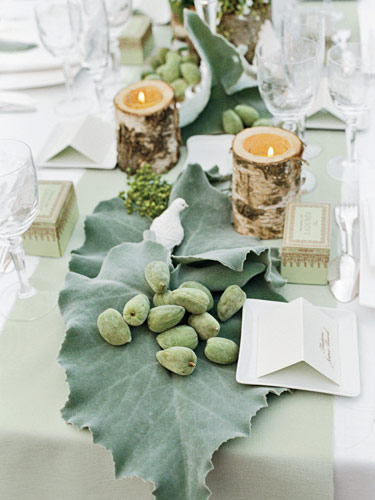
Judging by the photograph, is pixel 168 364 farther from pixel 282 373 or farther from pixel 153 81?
pixel 153 81

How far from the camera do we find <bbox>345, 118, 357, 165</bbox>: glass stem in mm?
1153

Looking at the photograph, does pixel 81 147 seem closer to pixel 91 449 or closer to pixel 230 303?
pixel 230 303

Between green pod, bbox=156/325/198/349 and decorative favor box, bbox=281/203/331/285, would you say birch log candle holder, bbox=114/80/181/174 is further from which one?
green pod, bbox=156/325/198/349

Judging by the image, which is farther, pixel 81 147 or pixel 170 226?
pixel 81 147

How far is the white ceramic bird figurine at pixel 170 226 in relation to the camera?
0.98 m

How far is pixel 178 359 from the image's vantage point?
766 millimetres

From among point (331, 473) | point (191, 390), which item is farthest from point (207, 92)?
point (331, 473)

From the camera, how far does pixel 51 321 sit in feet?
3.01

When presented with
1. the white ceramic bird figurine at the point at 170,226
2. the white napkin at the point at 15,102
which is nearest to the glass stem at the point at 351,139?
the white ceramic bird figurine at the point at 170,226

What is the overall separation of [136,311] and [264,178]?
12.5 inches

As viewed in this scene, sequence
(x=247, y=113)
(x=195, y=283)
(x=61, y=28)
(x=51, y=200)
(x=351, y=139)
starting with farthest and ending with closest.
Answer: (x=61, y=28)
(x=247, y=113)
(x=351, y=139)
(x=51, y=200)
(x=195, y=283)

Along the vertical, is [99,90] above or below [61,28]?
below

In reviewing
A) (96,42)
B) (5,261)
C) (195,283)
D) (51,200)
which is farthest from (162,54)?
(195,283)

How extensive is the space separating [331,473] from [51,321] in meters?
0.44
